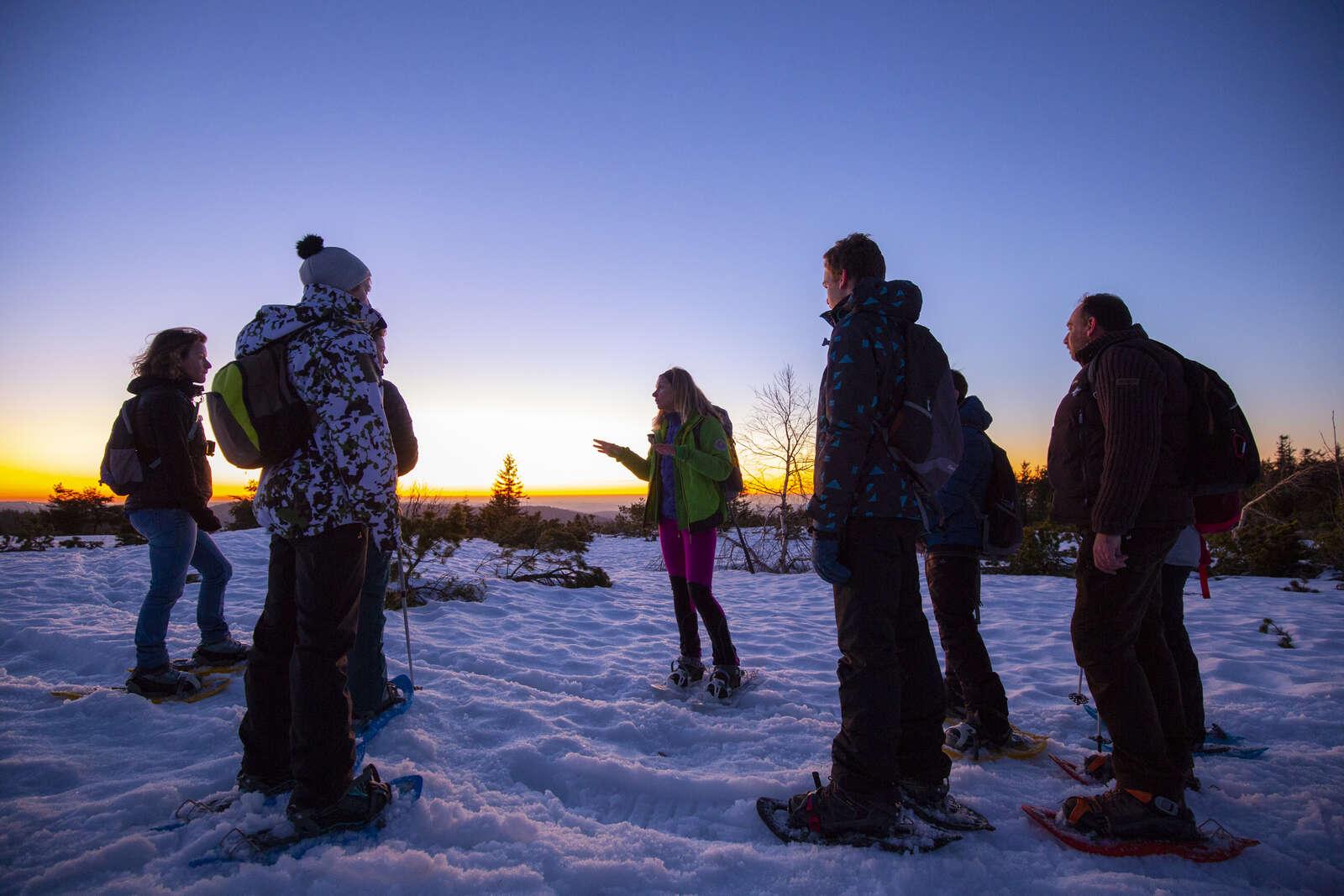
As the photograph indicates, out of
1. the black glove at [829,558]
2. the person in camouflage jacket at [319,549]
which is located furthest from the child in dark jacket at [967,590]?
the person in camouflage jacket at [319,549]

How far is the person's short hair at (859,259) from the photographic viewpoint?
98.8 inches

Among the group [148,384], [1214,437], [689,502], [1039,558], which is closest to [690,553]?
[689,502]

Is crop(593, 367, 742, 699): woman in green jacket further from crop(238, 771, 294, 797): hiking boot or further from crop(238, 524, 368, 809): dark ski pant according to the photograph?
crop(238, 771, 294, 797): hiking boot

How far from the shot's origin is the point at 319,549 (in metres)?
2.10

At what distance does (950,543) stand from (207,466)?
4801 millimetres

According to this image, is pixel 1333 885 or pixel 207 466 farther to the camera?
pixel 207 466

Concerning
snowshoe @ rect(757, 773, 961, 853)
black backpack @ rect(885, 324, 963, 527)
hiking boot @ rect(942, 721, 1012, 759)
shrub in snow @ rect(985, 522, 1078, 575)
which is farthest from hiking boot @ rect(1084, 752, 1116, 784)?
shrub in snow @ rect(985, 522, 1078, 575)

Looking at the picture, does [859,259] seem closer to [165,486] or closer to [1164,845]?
[1164,845]

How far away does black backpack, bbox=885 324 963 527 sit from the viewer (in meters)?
2.27

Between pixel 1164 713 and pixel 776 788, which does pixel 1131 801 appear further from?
pixel 776 788

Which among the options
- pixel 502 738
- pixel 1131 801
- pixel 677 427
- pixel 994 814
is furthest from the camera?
pixel 677 427

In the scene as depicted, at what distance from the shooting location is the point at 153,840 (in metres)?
2.01

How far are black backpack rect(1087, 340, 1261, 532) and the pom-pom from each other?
3.24 meters

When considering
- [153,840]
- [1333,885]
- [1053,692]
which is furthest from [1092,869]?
[153,840]
